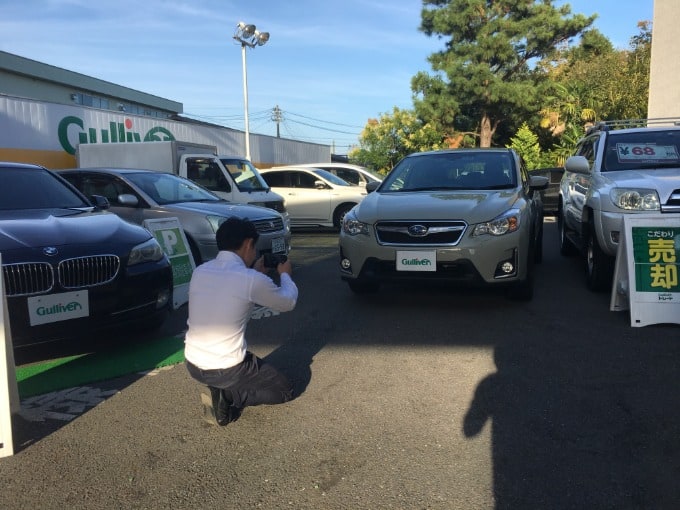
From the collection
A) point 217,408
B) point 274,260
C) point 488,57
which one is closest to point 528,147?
point 488,57

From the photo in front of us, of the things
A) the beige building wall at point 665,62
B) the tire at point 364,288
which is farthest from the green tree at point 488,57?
the tire at point 364,288

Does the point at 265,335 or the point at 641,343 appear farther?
the point at 265,335

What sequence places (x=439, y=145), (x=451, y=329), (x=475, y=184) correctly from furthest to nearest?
(x=439, y=145) < (x=475, y=184) < (x=451, y=329)

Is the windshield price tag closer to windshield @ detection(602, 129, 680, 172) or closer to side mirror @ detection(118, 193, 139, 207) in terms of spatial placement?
windshield @ detection(602, 129, 680, 172)

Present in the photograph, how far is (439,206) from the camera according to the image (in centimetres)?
562

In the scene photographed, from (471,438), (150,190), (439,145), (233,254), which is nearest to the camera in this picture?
(471,438)

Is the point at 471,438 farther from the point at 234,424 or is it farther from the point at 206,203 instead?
the point at 206,203

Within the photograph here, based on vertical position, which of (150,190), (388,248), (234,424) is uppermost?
(150,190)

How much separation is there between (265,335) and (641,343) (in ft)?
10.4

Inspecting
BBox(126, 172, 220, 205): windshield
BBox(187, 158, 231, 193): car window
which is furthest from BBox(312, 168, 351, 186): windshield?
BBox(126, 172, 220, 205): windshield

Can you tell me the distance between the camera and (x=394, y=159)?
31391 millimetres

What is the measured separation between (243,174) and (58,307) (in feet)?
25.9

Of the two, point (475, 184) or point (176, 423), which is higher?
point (475, 184)

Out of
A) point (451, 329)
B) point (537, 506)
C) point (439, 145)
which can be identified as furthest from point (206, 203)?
point (439, 145)
